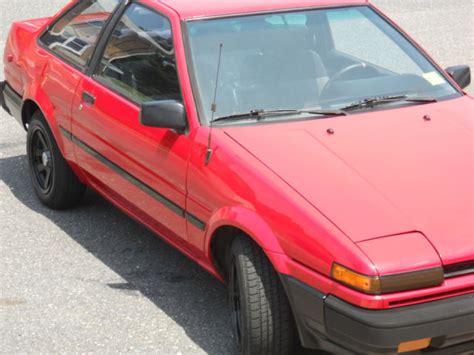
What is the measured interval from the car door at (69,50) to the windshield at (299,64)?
1.02 metres

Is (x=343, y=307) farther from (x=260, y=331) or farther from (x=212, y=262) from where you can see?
(x=212, y=262)

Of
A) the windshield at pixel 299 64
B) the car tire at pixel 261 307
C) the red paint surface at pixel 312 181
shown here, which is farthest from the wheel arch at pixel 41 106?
the car tire at pixel 261 307

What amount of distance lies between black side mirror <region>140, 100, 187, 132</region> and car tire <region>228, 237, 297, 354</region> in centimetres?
80

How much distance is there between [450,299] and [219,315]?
1573mm

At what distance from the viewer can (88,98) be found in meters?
6.02

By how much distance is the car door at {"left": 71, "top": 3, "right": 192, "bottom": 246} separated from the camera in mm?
5270

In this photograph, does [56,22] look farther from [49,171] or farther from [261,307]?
[261,307]

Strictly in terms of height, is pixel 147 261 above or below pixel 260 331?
below

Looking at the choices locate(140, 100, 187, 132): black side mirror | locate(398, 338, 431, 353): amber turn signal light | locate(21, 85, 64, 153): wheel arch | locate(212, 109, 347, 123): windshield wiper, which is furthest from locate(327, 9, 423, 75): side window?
locate(398, 338, 431, 353): amber turn signal light

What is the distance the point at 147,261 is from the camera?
6051 millimetres

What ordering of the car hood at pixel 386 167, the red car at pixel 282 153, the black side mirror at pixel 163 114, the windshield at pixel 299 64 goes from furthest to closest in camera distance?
the windshield at pixel 299 64, the black side mirror at pixel 163 114, the car hood at pixel 386 167, the red car at pixel 282 153

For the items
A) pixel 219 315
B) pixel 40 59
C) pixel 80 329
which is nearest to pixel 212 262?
pixel 219 315

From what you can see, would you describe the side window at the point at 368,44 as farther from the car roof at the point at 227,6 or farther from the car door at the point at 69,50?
the car door at the point at 69,50

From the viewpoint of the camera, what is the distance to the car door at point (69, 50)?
6.27m
